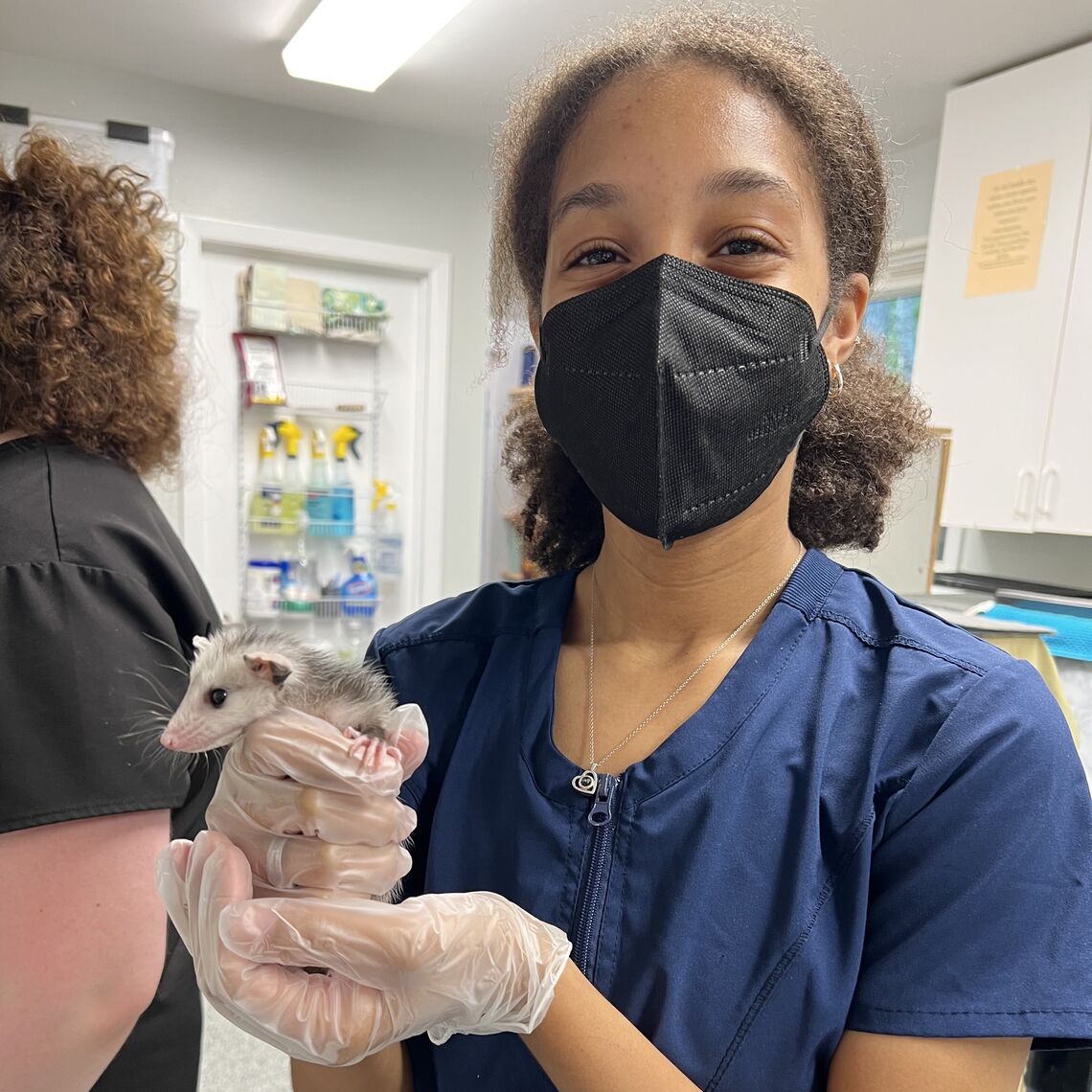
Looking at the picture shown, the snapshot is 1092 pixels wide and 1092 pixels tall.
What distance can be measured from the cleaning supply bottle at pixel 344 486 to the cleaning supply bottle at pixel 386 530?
0.11 metres

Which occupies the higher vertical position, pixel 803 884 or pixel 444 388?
pixel 444 388

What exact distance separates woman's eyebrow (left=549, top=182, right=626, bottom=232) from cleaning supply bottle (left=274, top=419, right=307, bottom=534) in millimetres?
3028

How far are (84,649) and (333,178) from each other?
3205 millimetres

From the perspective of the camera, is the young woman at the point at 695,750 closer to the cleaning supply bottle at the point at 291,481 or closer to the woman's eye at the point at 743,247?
the woman's eye at the point at 743,247

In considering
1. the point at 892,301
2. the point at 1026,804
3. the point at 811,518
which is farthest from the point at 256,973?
the point at 892,301

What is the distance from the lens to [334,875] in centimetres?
68

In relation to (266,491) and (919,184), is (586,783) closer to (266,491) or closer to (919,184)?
(266,491)

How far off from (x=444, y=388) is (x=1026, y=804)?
3.53 metres

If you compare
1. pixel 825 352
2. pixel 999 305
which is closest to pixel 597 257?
pixel 825 352

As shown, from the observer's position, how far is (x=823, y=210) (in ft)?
3.02

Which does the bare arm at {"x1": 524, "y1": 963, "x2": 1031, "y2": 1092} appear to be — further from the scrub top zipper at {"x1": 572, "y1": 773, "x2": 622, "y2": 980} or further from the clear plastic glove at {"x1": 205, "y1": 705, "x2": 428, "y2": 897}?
the clear plastic glove at {"x1": 205, "y1": 705, "x2": 428, "y2": 897}

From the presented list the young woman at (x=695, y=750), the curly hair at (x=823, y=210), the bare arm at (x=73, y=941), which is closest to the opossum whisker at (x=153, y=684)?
the bare arm at (x=73, y=941)

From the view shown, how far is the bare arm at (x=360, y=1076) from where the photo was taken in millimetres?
848

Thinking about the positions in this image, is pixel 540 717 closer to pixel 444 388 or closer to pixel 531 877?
pixel 531 877
